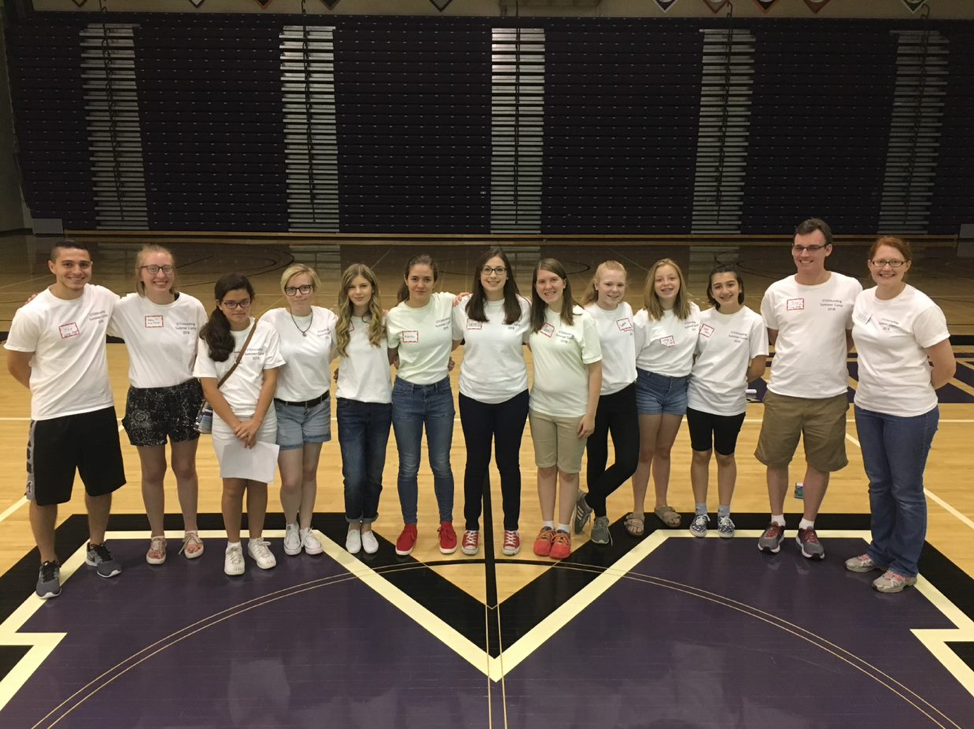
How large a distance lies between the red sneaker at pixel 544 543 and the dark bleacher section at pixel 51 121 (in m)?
15.2

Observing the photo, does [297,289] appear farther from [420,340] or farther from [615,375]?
[615,375]

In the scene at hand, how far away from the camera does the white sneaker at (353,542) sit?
409cm

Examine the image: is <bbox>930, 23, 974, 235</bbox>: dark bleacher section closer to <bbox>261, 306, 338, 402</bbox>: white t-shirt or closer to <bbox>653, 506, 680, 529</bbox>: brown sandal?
<bbox>653, 506, 680, 529</bbox>: brown sandal

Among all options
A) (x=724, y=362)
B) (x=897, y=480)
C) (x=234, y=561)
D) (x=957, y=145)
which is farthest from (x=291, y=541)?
(x=957, y=145)

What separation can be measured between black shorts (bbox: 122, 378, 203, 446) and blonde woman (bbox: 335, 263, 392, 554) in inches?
27.5

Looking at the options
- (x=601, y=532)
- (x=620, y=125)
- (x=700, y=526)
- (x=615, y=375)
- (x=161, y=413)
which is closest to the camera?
(x=161, y=413)

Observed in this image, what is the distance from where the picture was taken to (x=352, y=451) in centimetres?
390

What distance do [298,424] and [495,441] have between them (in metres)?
0.96

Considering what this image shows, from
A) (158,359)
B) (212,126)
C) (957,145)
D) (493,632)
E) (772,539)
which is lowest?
(493,632)

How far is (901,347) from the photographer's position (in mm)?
3484

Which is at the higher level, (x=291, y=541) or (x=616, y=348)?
(x=616, y=348)

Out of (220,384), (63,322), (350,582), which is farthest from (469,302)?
(63,322)

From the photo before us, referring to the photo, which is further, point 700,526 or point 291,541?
point 700,526

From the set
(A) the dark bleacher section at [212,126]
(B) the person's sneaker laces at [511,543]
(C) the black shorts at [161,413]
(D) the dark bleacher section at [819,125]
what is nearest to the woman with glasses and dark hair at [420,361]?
(B) the person's sneaker laces at [511,543]
